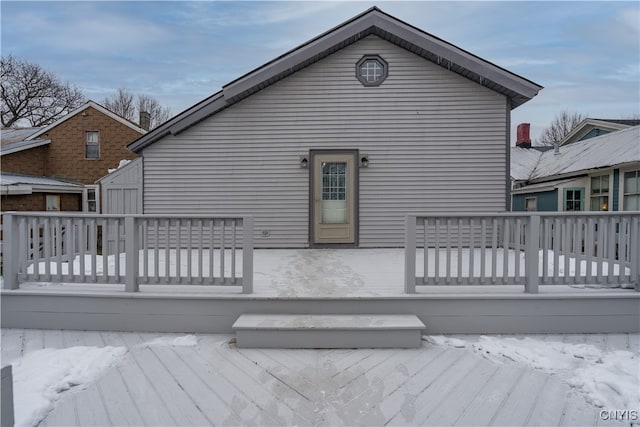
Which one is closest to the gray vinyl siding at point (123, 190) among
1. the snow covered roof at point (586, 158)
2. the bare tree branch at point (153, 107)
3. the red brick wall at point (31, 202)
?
the red brick wall at point (31, 202)

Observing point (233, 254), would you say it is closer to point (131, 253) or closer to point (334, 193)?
point (131, 253)

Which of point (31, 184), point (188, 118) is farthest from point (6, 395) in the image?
point (31, 184)

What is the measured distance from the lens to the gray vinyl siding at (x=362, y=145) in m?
6.85

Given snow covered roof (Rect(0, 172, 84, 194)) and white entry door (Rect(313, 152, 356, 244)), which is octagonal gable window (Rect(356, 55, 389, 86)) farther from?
snow covered roof (Rect(0, 172, 84, 194))

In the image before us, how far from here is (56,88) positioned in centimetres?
2259

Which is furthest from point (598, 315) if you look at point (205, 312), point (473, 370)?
point (205, 312)

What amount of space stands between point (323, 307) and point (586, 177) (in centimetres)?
1176

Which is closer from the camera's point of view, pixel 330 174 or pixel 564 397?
pixel 564 397

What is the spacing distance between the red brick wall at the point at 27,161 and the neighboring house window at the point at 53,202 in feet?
6.81

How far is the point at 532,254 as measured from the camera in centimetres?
344

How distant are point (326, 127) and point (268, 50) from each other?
18759 mm

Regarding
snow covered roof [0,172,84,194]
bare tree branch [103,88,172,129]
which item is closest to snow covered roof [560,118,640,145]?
snow covered roof [0,172,84,194]

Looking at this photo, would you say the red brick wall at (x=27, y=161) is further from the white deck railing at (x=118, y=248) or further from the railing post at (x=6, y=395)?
the railing post at (x=6, y=395)

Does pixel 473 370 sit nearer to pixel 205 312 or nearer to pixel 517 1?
pixel 205 312
